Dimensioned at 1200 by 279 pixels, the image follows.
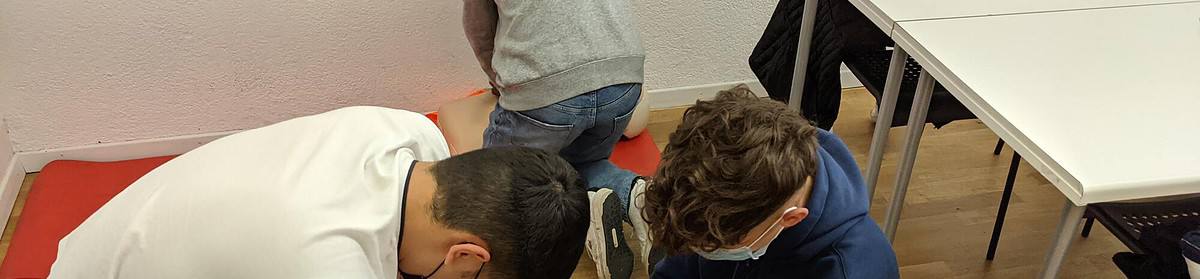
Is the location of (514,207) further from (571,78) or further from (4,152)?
(4,152)

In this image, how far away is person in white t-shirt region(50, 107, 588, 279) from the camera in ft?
3.13

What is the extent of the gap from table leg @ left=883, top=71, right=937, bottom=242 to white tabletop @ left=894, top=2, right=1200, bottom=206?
8cm

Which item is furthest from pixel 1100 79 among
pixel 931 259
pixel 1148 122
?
pixel 931 259

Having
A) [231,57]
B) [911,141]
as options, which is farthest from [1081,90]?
[231,57]

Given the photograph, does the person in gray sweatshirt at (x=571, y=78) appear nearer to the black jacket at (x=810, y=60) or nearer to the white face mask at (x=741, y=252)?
the black jacket at (x=810, y=60)

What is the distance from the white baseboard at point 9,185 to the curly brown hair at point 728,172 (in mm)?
1737

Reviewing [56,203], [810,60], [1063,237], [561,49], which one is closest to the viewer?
[1063,237]

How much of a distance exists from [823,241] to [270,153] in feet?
2.39

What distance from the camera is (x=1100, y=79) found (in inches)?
51.5

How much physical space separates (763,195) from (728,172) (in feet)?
0.18

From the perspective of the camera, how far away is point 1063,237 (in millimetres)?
1237

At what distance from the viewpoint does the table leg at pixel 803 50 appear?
1844 mm

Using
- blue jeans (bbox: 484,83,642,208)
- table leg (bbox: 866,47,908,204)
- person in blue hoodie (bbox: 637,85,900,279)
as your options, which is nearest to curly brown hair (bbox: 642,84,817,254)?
person in blue hoodie (bbox: 637,85,900,279)

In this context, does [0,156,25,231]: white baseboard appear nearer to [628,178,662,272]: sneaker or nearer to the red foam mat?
the red foam mat
